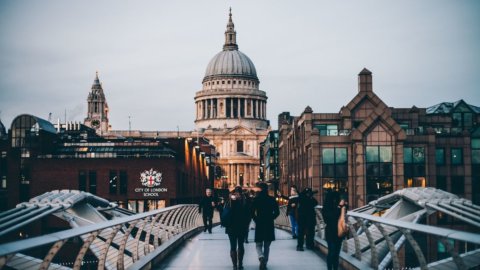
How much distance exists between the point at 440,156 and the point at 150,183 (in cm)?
2650

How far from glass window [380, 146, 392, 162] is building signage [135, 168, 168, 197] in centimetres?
2132

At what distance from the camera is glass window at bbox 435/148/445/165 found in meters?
60.5

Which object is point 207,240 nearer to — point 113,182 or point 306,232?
point 306,232

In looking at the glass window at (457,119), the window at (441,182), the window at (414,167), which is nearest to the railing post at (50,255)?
the window at (414,167)

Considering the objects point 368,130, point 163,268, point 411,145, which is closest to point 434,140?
point 411,145

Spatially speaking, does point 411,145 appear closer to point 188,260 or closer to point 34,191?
point 34,191

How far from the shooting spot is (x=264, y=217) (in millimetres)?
15500

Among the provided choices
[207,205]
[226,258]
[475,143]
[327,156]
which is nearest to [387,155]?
[327,156]

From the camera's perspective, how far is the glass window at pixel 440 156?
60.5 meters

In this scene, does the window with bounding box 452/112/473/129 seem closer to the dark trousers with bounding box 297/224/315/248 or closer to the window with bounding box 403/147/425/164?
the window with bounding box 403/147/425/164

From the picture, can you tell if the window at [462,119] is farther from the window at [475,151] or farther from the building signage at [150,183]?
the building signage at [150,183]

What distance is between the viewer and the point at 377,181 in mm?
57062

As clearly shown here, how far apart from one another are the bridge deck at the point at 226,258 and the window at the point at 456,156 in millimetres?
40840

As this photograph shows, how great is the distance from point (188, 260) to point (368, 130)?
4201cm
